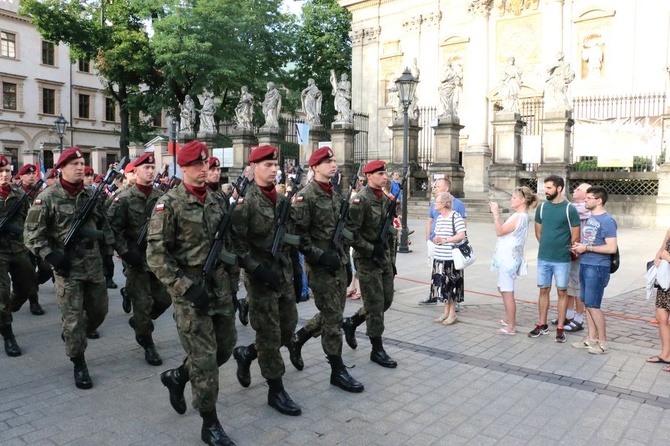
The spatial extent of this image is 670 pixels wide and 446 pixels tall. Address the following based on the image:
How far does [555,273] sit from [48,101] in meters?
50.9

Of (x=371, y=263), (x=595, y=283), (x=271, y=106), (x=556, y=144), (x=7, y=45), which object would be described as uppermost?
(x=7, y=45)

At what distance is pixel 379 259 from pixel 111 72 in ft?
109

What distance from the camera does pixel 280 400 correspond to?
480 centimetres

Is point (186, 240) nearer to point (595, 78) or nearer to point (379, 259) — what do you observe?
point (379, 259)

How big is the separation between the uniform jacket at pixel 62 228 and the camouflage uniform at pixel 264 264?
1845mm

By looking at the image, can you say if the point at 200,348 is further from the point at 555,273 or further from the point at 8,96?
the point at 8,96

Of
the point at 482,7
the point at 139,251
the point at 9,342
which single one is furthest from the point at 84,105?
the point at 139,251

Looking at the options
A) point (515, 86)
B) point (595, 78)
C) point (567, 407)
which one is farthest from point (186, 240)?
point (595, 78)

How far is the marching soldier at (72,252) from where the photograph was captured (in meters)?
5.46

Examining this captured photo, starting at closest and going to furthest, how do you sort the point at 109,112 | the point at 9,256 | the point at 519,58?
the point at 9,256
the point at 519,58
the point at 109,112

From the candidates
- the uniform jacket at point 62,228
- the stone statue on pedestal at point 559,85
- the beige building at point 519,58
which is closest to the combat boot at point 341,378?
the uniform jacket at point 62,228

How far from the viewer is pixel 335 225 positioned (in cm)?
549

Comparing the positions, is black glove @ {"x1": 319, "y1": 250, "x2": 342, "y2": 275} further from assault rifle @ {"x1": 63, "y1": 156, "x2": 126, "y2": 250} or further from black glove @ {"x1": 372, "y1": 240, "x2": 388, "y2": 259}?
assault rifle @ {"x1": 63, "y1": 156, "x2": 126, "y2": 250}

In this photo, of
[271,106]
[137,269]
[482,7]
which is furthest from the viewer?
[482,7]
